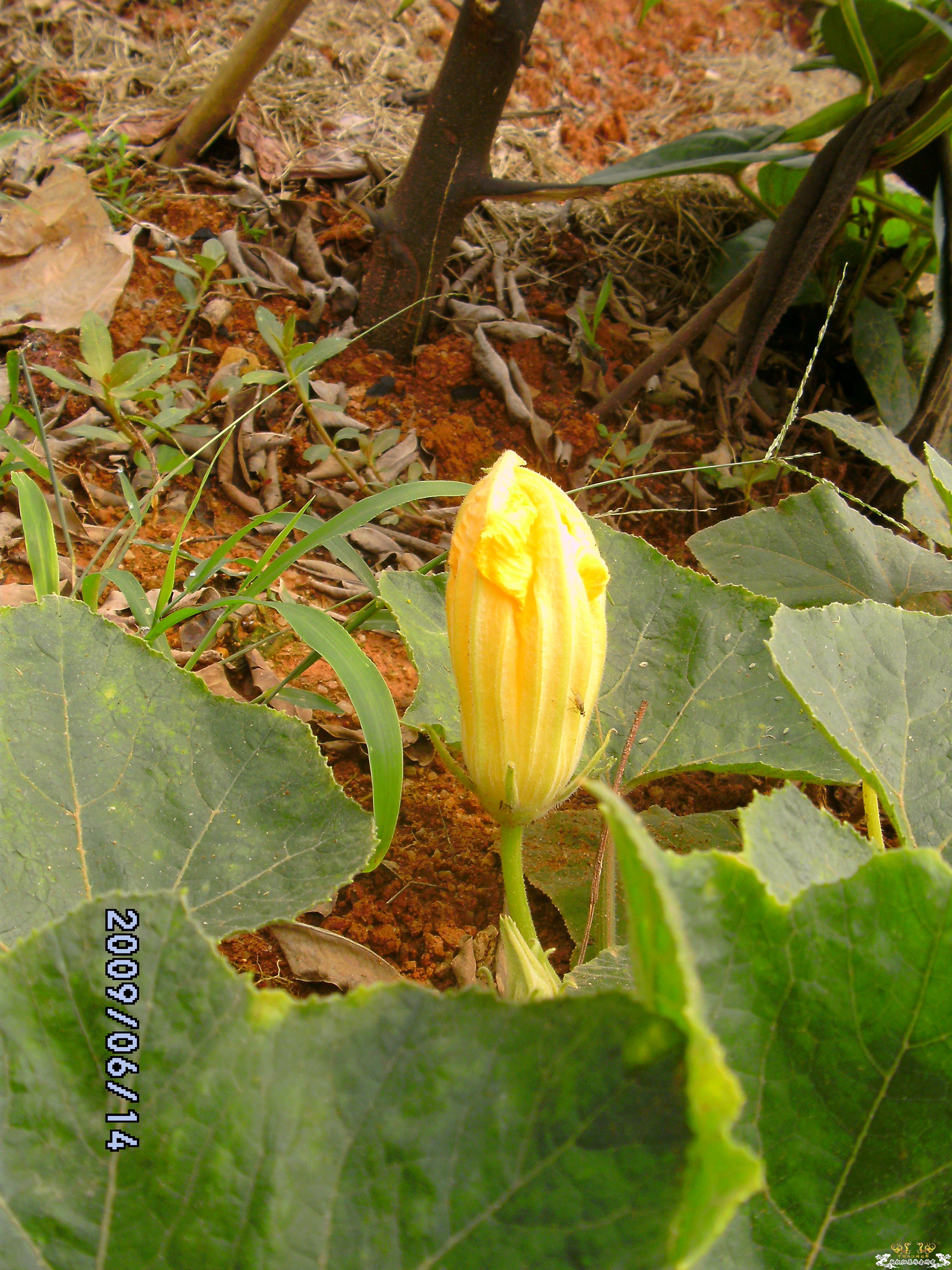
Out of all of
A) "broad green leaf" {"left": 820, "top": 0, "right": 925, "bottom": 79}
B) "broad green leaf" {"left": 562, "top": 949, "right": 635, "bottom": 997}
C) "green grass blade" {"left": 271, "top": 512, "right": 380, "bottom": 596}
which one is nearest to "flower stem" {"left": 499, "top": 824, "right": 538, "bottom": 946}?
"broad green leaf" {"left": 562, "top": 949, "right": 635, "bottom": 997}

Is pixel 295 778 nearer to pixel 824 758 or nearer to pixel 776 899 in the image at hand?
pixel 776 899

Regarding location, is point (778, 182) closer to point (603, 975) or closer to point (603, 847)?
point (603, 847)

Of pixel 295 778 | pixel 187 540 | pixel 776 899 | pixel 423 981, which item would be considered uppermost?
pixel 776 899

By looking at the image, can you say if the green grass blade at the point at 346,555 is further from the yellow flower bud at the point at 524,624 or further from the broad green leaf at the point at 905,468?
the broad green leaf at the point at 905,468

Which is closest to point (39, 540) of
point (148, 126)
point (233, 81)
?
point (233, 81)

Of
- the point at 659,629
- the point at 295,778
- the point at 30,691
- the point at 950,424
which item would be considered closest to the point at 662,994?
the point at 295,778

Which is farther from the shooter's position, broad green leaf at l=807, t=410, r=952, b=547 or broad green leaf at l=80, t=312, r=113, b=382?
broad green leaf at l=807, t=410, r=952, b=547

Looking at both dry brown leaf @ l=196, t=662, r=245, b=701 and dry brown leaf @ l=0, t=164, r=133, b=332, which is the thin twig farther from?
dry brown leaf @ l=0, t=164, r=133, b=332

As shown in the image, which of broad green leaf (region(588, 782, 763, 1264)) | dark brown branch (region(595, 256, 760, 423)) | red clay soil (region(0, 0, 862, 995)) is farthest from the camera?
dark brown branch (region(595, 256, 760, 423))
